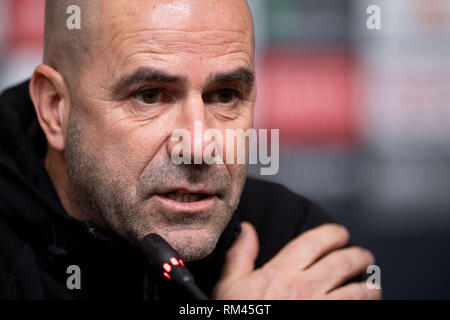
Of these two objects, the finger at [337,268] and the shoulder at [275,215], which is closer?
the finger at [337,268]

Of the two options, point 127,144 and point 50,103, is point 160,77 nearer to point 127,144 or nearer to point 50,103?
point 127,144

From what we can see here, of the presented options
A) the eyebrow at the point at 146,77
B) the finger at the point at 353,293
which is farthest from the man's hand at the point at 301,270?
the eyebrow at the point at 146,77

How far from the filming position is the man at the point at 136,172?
113 cm

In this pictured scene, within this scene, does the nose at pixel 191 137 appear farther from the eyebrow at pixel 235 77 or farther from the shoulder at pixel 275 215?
the shoulder at pixel 275 215

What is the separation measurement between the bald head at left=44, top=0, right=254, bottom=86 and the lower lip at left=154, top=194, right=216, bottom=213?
0.33 meters

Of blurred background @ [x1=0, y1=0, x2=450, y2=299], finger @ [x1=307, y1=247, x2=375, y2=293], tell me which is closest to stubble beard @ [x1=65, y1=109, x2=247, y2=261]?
finger @ [x1=307, y1=247, x2=375, y2=293]

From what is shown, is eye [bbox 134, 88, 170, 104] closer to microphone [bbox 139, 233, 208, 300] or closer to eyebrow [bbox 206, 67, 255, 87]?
eyebrow [bbox 206, 67, 255, 87]

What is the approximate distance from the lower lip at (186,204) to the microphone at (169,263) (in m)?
0.09

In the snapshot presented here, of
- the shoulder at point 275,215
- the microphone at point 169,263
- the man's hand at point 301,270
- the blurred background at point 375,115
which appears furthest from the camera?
the blurred background at point 375,115

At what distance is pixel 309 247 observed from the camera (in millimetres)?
1312

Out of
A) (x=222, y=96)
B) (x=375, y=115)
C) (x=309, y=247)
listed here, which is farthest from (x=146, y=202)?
(x=375, y=115)

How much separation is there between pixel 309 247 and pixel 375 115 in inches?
51.9

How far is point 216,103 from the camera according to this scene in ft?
4.05
